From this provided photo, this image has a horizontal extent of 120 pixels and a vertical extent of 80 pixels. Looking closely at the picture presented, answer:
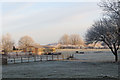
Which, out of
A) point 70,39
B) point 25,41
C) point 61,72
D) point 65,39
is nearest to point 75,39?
point 70,39

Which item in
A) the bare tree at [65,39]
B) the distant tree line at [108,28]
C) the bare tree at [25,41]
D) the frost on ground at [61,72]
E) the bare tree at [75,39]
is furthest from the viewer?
Result: the bare tree at [65,39]

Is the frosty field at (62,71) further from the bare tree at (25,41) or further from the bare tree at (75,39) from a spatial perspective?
the bare tree at (75,39)

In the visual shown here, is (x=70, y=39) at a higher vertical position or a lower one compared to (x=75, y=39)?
higher

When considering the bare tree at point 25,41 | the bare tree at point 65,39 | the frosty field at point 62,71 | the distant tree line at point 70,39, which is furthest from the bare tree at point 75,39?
the frosty field at point 62,71

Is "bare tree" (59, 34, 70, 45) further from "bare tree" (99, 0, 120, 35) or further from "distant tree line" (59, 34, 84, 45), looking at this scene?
"bare tree" (99, 0, 120, 35)

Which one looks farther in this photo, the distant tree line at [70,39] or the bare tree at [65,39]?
the bare tree at [65,39]

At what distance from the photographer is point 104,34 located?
3322 centimetres

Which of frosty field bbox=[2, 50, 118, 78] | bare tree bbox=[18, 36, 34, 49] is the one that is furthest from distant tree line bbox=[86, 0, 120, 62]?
bare tree bbox=[18, 36, 34, 49]

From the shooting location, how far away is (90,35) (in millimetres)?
35781

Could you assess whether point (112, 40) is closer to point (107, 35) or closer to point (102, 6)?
point (107, 35)

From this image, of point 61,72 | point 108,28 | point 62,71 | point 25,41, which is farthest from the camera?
point 25,41

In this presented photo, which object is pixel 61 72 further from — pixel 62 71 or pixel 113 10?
pixel 113 10

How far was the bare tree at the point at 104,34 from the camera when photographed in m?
31.3

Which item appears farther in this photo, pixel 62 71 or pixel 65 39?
pixel 65 39
